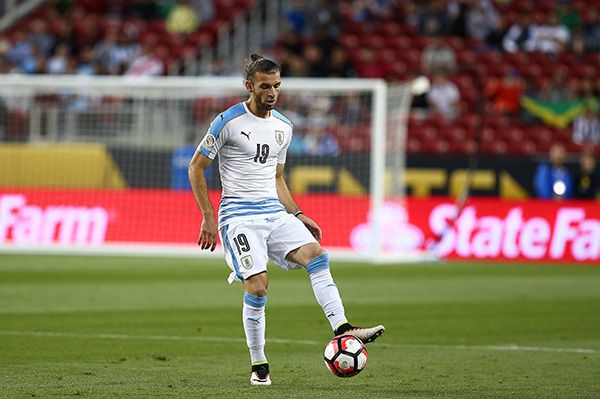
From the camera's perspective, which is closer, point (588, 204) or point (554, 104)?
point (588, 204)

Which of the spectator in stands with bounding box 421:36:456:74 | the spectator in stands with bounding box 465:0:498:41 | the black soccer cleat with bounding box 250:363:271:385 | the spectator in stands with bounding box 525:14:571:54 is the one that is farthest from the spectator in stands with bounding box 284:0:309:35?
the black soccer cleat with bounding box 250:363:271:385

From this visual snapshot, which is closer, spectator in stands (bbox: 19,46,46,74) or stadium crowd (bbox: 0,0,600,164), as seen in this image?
stadium crowd (bbox: 0,0,600,164)

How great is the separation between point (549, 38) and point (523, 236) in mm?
8653

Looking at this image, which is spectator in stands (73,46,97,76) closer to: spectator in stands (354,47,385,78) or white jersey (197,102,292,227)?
spectator in stands (354,47,385,78)

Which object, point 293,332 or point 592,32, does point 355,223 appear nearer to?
point 293,332

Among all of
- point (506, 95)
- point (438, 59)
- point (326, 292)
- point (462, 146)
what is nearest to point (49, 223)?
point (462, 146)

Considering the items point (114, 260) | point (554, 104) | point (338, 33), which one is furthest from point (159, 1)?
point (114, 260)

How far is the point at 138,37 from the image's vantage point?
2866 cm

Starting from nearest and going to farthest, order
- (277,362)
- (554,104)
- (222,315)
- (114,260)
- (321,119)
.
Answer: (277,362) < (222,315) < (114,260) < (321,119) < (554,104)

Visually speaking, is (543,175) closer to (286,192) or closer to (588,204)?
(588,204)

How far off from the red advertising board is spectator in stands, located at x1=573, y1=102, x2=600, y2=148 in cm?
517

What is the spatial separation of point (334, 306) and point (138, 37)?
2132 cm

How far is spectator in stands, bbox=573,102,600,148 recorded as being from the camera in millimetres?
25609

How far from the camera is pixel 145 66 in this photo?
26750mm
